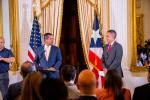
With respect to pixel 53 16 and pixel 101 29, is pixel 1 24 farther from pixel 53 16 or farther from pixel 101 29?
pixel 101 29

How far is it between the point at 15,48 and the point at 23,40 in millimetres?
249

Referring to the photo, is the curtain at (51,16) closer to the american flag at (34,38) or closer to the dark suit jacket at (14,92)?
the american flag at (34,38)

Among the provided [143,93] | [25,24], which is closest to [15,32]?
[25,24]

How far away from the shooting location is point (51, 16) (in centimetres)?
772

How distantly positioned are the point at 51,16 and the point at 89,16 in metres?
0.81

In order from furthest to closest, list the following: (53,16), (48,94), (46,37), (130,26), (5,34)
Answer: (5,34) → (53,16) → (130,26) → (46,37) → (48,94)

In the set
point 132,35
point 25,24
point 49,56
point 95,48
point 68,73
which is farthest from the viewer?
point 25,24

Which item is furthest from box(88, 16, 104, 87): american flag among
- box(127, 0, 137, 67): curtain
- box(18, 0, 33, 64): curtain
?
box(18, 0, 33, 64): curtain

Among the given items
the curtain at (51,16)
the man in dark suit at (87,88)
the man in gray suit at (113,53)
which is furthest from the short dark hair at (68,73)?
the curtain at (51,16)

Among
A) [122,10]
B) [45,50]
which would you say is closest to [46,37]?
[45,50]

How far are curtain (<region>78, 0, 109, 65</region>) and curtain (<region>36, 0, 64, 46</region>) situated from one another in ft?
1.47

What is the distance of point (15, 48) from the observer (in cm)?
789

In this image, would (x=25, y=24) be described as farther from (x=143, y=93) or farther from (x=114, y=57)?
(x=143, y=93)

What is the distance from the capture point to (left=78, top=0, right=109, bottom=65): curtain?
7336 millimetres
